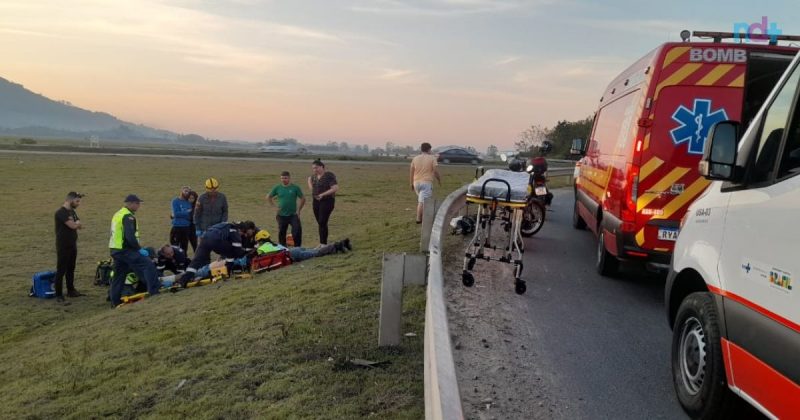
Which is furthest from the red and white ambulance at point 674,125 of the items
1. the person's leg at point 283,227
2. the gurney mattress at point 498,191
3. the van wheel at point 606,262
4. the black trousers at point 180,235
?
the black trousers at point 180,235

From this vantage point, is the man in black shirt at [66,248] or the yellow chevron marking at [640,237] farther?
the man in black shirt at [66,248]

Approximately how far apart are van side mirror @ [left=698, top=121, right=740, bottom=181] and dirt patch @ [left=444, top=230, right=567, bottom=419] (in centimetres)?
171

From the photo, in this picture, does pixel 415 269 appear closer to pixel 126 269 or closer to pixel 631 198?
pixel 631 198

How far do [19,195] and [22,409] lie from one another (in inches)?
882

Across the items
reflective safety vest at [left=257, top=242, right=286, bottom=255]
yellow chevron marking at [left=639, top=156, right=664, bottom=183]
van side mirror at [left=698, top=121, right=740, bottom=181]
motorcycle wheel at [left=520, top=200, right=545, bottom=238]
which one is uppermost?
van side mirror at [left=698, top=121, right=740, bottom=181]

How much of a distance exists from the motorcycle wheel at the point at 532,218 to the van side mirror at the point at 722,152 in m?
6.67

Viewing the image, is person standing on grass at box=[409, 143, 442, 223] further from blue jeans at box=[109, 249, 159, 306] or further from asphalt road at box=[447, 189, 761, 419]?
blue jeans at box=[109, 249, 159, 306]

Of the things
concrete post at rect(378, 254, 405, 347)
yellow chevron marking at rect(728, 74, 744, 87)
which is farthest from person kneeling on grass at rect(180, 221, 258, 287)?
yellow chevron marking at rect(728, 74, 744, 87)

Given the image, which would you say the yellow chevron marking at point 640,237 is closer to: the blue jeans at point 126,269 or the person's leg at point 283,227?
the blue jeans at point 126,269

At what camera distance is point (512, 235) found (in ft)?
23.4

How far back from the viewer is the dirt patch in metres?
4.04

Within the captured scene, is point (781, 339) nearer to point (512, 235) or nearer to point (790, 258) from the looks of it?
point (790, 258)

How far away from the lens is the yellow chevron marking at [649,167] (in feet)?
21.6

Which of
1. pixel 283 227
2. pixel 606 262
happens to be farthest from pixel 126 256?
pixel 606 262
